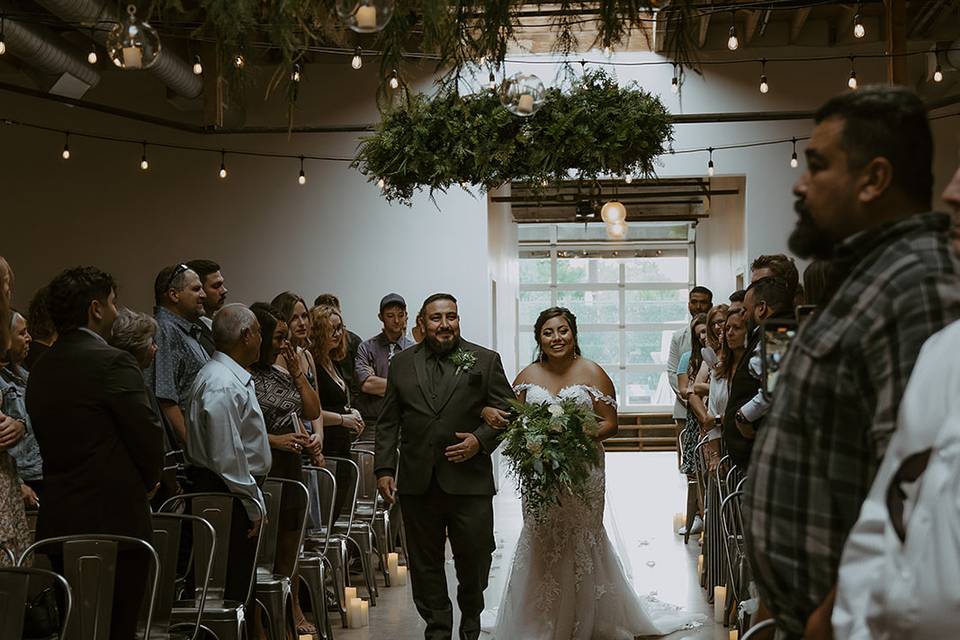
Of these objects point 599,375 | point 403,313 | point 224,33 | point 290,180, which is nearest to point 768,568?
point 224,33

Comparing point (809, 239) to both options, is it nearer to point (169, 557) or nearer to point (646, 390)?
point (169, 557)

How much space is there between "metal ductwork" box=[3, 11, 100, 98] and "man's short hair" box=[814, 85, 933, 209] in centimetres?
778

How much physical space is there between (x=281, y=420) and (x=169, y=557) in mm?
1695

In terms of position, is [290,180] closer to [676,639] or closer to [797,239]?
[676,639]

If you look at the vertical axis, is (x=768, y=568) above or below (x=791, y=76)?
below

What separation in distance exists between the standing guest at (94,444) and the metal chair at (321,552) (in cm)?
208

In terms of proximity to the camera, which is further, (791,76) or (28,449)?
(791,76)

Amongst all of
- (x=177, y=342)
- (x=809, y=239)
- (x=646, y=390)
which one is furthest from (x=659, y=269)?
(x=809, y=239)

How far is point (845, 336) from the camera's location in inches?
71.2

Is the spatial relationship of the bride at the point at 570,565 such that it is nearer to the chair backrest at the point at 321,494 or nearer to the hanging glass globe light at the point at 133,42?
the chair backrest at the point at 321,494

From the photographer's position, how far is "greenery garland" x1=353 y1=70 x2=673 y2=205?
5605 millimetres

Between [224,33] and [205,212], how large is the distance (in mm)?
9725

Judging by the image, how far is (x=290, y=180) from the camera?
1224 centimetres

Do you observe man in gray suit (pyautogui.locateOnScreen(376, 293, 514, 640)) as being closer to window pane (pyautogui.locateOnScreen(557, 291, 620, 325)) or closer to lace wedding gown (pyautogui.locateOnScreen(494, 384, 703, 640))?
lace wedding gown (pyautogui.locateOnScreen(494, 384, 703, 640))
